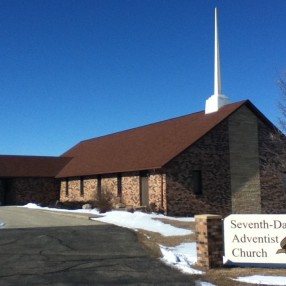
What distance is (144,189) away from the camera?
27578mm

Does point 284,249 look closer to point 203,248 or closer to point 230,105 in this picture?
point 203,248

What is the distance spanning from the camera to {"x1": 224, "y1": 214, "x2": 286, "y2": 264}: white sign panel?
10.3 metres

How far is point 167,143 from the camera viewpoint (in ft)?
→ 92.9

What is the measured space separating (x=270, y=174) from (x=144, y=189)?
7.49 m

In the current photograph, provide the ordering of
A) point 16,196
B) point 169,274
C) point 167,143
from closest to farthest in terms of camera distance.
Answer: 1. point 169,274
2. point 167,143
3. point 16,196

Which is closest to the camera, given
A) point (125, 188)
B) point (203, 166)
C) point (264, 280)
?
point (264, 280)

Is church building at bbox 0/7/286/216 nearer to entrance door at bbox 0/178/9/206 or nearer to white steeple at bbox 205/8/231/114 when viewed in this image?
white steeple at bbox 205/8/231/114

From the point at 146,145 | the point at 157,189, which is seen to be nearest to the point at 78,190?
the point at 146,145

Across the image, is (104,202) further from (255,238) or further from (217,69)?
(255,238)

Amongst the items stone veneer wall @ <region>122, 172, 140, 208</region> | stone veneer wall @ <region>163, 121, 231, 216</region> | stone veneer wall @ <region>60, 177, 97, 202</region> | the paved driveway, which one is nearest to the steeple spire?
stone veneer wall @ <region>163, 121, 231, 216</region>

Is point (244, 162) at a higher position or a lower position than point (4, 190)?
higher

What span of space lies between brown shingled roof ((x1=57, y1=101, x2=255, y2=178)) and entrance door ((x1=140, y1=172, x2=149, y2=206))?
73cm

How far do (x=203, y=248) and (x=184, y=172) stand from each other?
15730mm

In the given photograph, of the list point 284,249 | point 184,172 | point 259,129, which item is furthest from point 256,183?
point 284,249
